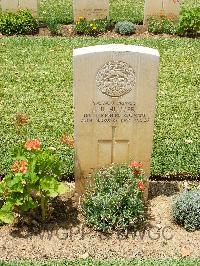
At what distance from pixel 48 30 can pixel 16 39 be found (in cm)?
107

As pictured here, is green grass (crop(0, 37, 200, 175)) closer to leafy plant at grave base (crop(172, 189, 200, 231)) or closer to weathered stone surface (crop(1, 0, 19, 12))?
leafy plant at grave base (crop(172, 189, 200, 231))

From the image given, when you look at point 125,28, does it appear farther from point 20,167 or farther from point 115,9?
point 20,167

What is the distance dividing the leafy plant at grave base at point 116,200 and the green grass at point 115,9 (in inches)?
304

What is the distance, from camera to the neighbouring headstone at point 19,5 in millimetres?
12594

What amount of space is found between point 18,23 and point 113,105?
6.97m

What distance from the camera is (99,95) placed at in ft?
18.8

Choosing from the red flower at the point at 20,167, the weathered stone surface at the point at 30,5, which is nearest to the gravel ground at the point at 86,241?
the red flower at the point at 20,167

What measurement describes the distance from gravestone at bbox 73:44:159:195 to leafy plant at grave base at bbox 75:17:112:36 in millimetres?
6622

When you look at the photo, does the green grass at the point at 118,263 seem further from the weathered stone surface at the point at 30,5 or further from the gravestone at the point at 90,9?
the weathered stone surface at the point at 30,5

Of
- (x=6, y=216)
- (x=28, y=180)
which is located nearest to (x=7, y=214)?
(x=6, y=216)

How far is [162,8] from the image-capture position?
40.8 ft

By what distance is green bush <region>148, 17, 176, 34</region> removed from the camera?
1238 centimetres

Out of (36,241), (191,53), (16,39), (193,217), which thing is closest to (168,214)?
(193,217)

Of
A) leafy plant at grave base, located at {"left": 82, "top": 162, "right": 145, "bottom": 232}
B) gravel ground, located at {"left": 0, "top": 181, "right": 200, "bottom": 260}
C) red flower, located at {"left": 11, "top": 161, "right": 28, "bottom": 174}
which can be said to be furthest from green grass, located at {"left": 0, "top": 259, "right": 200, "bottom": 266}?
red flower, located at {"left": 11, "top": 161, "right": 28, "bottom": 174}
